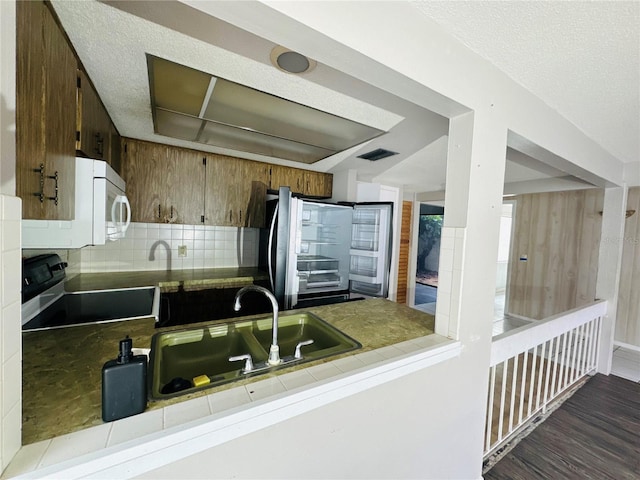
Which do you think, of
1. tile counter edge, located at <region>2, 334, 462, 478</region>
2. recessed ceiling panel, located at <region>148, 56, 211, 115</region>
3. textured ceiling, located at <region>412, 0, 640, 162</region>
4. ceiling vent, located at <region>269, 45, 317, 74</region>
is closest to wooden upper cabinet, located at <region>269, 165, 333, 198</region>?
recessed ceiling panel, located at <region>148, 56, 211, 115</region>

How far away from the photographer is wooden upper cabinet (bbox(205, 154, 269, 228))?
262cm

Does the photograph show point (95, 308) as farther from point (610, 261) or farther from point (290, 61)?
point (610, 261)

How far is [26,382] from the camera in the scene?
846 mm

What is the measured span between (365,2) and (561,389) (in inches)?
140

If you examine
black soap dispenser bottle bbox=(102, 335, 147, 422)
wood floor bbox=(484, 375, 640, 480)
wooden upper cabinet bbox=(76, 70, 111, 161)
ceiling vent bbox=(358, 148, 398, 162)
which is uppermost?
ceiling vent bbox=(358, 148, 398, 162)

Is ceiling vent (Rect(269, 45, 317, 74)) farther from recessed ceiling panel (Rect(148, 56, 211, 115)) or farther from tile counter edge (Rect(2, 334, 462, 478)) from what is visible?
tile counter edge (Rect(2, 334, 462, 478))

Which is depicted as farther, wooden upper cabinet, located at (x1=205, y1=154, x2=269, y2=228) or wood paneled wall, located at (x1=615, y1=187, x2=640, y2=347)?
wood paneled wall, located at (x1=615, y1=187, x2=640, y2=347)

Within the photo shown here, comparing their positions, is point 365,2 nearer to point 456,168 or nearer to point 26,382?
point 456,168

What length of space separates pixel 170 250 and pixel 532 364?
342cm

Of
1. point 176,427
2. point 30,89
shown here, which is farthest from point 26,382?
point 30,89

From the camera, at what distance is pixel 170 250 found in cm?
272

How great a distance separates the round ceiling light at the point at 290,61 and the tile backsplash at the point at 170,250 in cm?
205

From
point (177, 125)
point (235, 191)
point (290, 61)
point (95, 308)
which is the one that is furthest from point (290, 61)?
point (95, 308)

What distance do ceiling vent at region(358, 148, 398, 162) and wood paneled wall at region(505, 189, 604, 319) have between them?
3185 millimetres
